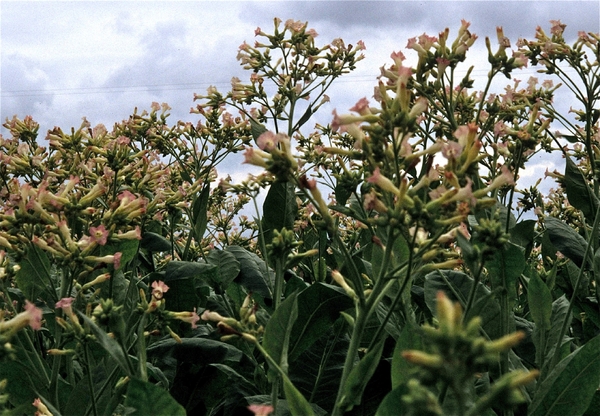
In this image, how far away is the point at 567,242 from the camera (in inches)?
128

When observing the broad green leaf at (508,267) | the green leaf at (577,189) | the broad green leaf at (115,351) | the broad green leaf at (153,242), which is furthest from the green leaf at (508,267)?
the broad green leaf at (153,242)

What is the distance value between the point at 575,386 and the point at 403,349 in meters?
0.68

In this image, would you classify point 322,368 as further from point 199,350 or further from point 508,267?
point 508,267

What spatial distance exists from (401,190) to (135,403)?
866mm

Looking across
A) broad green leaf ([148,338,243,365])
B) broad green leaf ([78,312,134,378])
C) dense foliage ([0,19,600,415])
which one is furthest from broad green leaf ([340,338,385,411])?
broad green leaf ([148,338,243,365])

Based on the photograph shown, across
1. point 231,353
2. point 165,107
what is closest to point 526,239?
point 231,353

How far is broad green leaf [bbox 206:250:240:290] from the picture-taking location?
10.7 feet

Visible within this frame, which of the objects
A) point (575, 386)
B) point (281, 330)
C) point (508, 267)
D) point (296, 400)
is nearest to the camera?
point (296, 400)

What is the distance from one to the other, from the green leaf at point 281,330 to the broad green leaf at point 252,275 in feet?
4.30

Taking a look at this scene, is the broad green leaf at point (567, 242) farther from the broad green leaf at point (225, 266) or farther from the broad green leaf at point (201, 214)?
the broad green leaf at point (201, 214)

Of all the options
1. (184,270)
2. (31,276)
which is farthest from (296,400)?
(31,276)

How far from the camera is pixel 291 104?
4332 mm

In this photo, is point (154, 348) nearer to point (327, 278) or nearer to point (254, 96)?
point (327, 278)

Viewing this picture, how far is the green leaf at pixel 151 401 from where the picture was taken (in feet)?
5.24
